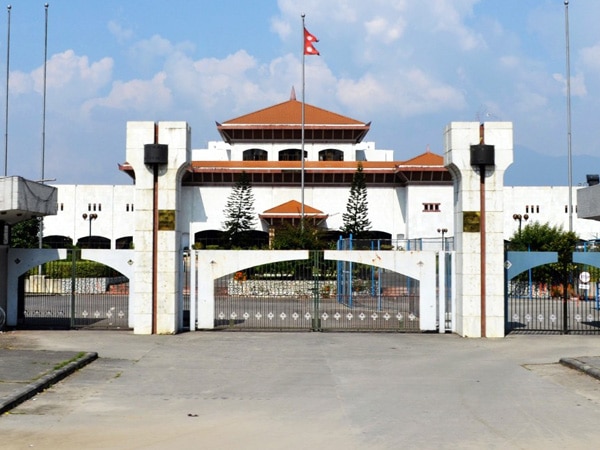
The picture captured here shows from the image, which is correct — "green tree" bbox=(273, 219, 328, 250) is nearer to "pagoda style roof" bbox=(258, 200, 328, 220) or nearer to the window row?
"pagoda style roof" bbox=(258, 200, 328, 220)

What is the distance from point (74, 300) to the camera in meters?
21.8

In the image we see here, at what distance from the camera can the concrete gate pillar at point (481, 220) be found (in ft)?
63.6

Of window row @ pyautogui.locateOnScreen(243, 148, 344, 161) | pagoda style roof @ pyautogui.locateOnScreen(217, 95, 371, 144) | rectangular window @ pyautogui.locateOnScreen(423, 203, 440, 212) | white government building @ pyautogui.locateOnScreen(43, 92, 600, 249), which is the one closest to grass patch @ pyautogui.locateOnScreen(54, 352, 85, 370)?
white government building @ pyautogui.locateOnScreen(43, 92, 600, 249)

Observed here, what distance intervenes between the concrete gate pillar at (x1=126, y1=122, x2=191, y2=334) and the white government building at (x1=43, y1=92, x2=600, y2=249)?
4063 centimetres

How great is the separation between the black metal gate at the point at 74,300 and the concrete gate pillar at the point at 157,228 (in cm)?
170

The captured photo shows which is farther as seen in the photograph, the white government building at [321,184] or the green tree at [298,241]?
the white government building at [321,184]

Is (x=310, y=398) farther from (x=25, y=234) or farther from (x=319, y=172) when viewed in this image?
Answer: (x=25, y=234)

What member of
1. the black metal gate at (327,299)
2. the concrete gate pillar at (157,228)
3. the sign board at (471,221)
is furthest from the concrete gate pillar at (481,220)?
the concrete gate pillar at (157,228)

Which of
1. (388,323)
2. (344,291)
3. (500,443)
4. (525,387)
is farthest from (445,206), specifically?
(500,443)

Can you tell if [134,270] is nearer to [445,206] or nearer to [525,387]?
[525,387]

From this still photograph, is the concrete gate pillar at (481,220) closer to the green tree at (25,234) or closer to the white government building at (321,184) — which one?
the white government building at (321,184)

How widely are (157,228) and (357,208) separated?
41.8 meters

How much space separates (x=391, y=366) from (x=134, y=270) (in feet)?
27.1

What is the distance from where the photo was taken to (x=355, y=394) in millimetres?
11422
